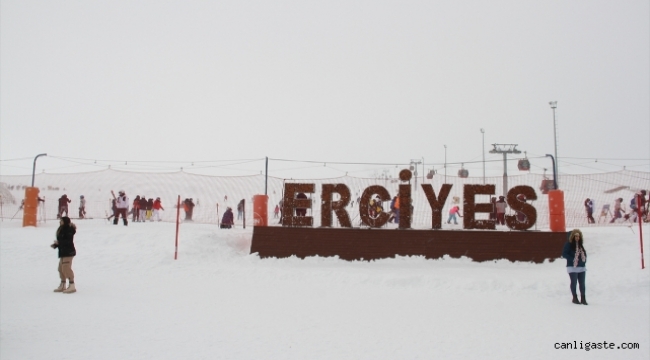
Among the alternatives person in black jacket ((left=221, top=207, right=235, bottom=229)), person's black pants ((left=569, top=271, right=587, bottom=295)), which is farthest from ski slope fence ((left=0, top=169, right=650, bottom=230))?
person's black pants ((left=569, top=271, right=587, bottom=295))

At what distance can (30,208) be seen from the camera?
20047mm

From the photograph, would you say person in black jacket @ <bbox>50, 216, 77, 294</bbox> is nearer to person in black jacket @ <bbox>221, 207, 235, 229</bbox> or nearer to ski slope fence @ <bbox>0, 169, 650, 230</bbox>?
person in black jacket @ <bbox>221, 207, 235, 229</bbox>

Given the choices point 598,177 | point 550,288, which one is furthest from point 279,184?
point 598,177

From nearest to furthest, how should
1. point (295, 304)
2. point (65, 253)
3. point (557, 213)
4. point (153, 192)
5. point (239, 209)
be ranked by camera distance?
point (295, 304), point (65, 253), point (557, 213), point (239, 209), point (153, 192)

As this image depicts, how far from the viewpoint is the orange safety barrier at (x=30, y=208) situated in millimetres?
19969

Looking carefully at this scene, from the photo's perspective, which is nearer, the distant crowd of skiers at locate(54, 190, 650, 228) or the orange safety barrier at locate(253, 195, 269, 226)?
the orange safety barrier at locate(253, 195, 269, 226)

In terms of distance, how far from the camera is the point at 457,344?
7043 millimetres

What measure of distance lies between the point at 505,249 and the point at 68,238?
13.0m

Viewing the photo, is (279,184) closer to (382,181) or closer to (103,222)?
(382,181)

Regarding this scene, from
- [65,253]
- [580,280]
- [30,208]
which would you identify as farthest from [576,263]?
[30,208]

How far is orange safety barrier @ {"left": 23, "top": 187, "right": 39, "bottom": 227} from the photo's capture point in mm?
19969

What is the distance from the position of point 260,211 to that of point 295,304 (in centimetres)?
759

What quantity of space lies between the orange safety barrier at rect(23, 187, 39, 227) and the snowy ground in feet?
8.51

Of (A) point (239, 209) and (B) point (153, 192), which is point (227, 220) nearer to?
(A) point (239, 209)
